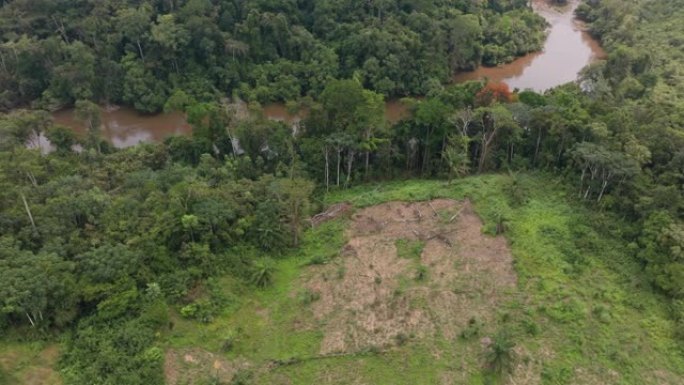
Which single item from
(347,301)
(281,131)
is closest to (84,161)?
(281,131)

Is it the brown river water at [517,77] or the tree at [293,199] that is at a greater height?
the tree at [293,199]

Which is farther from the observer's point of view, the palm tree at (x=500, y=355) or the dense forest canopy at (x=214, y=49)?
the dense forest canopy at (x=214, y=49)

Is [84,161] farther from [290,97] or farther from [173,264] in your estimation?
[290,97]

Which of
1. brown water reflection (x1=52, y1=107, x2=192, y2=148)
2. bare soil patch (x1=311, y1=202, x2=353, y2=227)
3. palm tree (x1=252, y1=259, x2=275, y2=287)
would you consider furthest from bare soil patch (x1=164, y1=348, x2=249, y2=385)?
brown water reflection (x1=52, y1=107, x2=192, y2=148)

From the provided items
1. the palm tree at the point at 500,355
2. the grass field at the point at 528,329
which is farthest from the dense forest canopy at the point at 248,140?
the palm tree at the point at 500,355

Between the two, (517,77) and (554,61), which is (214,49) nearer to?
(517,77)

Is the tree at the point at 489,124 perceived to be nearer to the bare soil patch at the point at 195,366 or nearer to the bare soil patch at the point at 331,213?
the bare soil patch at the point at 331,213
